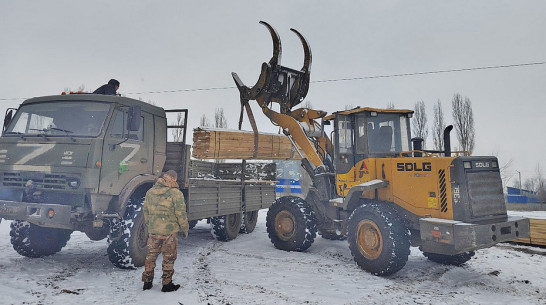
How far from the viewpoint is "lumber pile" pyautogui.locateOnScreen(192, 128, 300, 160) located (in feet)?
25.2

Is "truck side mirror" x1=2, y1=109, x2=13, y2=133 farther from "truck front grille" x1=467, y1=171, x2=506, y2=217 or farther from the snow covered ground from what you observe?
"truck front grille" x1=467, y1=171, x2=506, y2=217

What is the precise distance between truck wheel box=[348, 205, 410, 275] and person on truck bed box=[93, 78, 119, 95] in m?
5.27

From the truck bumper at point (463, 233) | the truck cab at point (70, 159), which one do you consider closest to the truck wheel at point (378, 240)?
the truck bumper at point (463, 233)

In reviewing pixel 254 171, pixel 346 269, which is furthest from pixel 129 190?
pixel 254 171

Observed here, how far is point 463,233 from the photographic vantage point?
496 cm

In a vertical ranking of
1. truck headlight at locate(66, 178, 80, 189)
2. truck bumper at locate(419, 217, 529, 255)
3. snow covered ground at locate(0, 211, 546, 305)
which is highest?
truck headlight at locate(66, 178, 80, 189)

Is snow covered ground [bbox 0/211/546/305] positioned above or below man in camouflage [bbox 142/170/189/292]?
below

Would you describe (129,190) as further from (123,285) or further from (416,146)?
(416,146)

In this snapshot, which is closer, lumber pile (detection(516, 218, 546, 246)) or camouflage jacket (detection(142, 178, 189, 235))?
camouflage jacket (detection(142, 178, 189, 235))

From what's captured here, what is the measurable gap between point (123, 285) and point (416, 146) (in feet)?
19.6

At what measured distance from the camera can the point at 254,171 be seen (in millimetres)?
10281

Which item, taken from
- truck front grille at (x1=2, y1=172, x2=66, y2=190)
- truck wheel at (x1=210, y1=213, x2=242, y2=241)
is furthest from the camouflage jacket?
truck wheel at (x1=210, y1=213, x2=242, y2=241)

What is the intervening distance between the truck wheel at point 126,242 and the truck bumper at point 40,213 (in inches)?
29.6

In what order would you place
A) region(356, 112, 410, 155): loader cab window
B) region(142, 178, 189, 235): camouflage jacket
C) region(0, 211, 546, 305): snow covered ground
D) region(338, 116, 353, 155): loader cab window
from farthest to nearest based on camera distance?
region(338, 116, 353, 155): loader cab window
region(356, 112, 410, 155): loader cab window
region(142, 178, 189, 235): camouflage jacket
region(0, 211, 546, 305): snow covered ground
